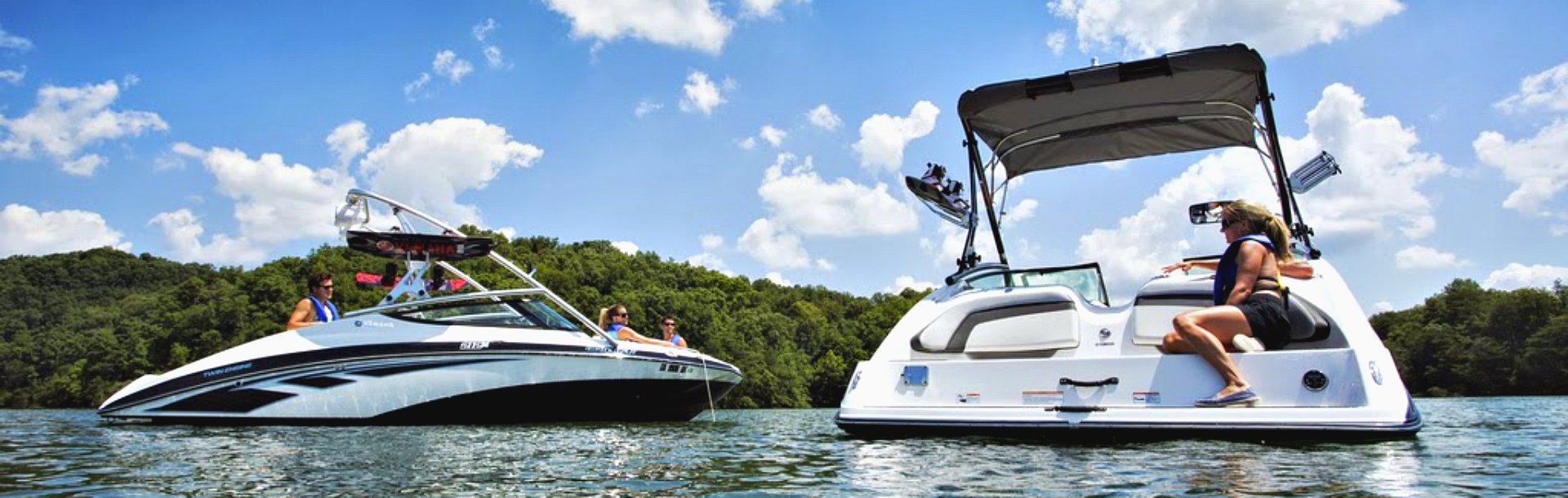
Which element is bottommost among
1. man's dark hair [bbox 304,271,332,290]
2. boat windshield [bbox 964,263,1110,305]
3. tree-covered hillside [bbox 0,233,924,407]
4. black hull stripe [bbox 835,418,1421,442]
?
black hull stripe [bbox 835,418,1421,442]

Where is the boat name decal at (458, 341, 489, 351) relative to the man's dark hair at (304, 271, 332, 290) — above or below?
below

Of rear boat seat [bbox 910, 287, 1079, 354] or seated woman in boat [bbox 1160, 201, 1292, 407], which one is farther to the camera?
rear boat seat [bbox 910, 287, 1079, 354]

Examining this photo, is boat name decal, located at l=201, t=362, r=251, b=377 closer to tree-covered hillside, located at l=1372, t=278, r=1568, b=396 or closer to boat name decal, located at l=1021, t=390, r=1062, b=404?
boat name decal, located at l=1021, t=390, r=1062, b=404

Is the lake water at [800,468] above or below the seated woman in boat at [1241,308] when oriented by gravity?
below

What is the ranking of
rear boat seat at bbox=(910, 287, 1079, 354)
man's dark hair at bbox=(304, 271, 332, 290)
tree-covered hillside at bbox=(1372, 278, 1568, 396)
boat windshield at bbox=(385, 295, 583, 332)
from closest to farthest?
rear boat seat at bbox=(910, 287, 1079, 354) → boat windshield at bbox=(385, 295, 583, 332) → man's dark hair at bbox=(304, 271, 332, 290) → tree-covered hillside at bbox=(1372, 278, 1568, 396)

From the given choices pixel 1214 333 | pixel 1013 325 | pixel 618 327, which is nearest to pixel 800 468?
pixel 1214 333

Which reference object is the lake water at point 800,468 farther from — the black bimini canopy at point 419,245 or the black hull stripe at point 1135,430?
the black bimini canopy at point 419,245

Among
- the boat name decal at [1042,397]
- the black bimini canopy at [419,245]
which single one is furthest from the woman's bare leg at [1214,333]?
the black bimini canopy at [419,245]

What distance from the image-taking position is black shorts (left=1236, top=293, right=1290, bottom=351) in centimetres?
559

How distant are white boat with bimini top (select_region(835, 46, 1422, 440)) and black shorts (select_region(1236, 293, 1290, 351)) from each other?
103 millimetres

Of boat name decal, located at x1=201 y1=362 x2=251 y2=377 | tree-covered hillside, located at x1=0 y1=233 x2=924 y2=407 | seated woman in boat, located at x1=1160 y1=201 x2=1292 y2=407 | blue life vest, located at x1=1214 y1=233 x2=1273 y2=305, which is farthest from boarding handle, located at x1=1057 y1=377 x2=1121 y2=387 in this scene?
tree-covered hillside, located at x1=0 y1=233 x2=924 y2=407

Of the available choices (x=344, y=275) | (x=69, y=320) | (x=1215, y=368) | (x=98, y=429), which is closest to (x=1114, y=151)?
(x=1215, y=368)

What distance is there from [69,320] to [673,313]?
4157cm

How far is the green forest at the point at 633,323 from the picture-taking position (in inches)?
2005
